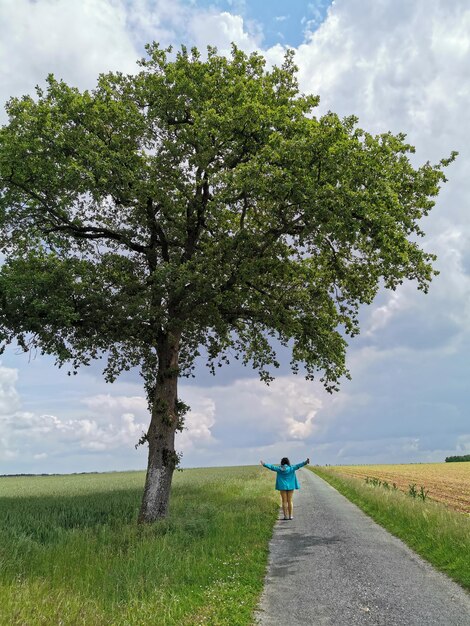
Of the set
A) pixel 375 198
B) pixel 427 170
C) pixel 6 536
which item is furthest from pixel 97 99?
pixel 6 536

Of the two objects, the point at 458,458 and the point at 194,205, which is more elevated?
the point at 194,205

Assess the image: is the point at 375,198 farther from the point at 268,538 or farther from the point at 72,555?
the point at 72,555

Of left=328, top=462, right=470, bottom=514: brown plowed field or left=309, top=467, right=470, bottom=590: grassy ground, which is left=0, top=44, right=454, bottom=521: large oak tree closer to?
left=309, top=467, right=470, bottom=590: grassy ground

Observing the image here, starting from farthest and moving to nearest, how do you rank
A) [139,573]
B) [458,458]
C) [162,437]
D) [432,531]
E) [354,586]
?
1. [458,458]
2. [162,437]
3. [432,531]
4. [139,573]
5. [354,586]

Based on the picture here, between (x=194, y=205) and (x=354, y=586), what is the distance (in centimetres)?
1407

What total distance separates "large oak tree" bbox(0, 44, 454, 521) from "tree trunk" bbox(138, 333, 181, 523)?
5 centimetres

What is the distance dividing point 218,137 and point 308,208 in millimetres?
4796

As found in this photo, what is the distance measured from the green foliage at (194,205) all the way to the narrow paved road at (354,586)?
8.52 meters

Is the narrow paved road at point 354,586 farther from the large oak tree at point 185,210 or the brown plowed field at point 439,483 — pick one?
the brown plowed field at point 439,483

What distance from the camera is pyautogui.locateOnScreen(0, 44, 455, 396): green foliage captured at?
14945 mm

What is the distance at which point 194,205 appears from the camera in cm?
1848

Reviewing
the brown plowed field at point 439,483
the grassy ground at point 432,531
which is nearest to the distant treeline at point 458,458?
the brown plowed field at point 439,483

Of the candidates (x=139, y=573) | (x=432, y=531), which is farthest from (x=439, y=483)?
(x=139, y=573)

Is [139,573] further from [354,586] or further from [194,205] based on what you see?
[194,205]
